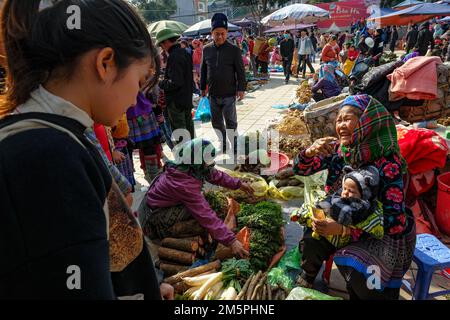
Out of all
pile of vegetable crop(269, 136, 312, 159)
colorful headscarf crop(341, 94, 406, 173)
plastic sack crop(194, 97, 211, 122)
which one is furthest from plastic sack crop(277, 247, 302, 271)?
plastic sack crop(194, 97, 211, 122)

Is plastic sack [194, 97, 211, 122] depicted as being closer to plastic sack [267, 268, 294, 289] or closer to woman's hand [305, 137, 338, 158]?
woman's hand [305, 137, 338, 158]

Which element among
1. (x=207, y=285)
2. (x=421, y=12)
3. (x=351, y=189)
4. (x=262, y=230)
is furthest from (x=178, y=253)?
(x=421, y=12)

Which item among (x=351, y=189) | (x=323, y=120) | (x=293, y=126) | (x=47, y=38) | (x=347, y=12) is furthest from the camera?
(x=347, y=12)

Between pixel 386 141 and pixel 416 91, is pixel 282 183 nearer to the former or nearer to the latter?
pixel 416 91

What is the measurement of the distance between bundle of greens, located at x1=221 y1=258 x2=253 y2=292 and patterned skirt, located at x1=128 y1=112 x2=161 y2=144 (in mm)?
2157

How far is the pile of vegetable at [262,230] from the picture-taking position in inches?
109

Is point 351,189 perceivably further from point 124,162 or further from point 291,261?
point 124,162

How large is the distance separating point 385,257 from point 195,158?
1.74 metres

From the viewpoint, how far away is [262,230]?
118 inches

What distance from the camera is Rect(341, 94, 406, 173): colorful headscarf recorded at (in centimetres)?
216

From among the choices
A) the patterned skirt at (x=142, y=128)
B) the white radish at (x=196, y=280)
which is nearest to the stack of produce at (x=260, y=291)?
the white radish at (x=196, y=280)

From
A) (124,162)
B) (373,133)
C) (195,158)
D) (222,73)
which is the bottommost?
(124,162)

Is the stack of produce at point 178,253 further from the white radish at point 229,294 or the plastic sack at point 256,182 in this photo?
the plastic sack at point 256,182

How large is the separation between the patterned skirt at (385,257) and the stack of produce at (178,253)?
4.25ft
